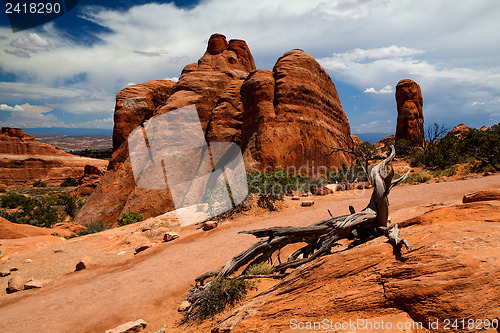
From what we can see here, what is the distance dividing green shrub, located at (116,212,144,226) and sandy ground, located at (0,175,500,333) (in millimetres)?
3777

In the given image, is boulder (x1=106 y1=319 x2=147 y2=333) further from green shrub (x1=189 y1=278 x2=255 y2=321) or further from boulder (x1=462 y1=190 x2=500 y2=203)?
boulder (x1=462 y1=190 x2=500 y2=203)

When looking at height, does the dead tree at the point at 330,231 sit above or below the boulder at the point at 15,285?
above

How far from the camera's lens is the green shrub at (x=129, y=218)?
1554cm

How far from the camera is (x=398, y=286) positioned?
290 centimetres

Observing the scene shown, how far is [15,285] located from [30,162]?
163 ft

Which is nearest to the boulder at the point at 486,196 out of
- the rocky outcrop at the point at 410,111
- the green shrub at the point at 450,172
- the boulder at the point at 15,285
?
the boulder at the point at 15,285

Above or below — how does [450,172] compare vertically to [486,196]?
below

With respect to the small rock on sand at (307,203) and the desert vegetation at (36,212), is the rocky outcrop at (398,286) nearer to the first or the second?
the small rock on sand at (307,203)

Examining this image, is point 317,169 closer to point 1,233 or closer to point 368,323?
point 368,323

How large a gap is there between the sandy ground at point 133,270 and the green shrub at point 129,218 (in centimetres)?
378

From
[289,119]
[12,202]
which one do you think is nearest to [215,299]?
[289,119]
